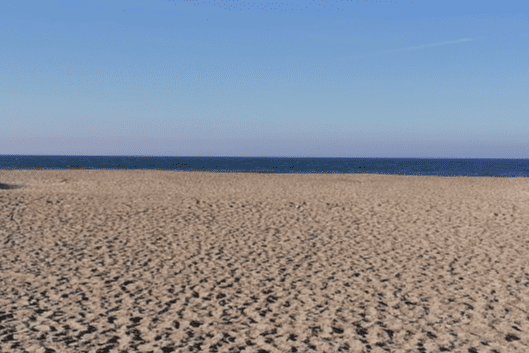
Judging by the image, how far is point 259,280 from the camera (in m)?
7.92

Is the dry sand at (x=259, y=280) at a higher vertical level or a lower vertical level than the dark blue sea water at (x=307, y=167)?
lower

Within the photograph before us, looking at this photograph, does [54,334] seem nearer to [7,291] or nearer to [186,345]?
[186,345]

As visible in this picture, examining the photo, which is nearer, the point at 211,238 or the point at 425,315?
the point at 425,315

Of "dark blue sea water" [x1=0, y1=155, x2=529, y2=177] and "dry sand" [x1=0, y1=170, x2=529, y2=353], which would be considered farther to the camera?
"dark blue sea water" [x1=0, y1=155, x2=529, y2=177]

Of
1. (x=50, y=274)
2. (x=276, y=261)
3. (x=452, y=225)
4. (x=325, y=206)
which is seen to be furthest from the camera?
(x=325, y=206)

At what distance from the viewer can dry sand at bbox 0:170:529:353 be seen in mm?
5574

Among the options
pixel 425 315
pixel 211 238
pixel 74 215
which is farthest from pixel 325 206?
pixel 425 315

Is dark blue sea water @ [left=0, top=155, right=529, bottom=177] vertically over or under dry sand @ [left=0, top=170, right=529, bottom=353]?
over

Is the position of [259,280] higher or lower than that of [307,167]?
lower

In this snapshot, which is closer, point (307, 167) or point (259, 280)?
point (259, 280)

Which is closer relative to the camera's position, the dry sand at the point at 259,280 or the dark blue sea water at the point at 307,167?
the dry sand at the point at 259,280

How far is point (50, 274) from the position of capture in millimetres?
8055

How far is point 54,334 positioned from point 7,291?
229 centimetres

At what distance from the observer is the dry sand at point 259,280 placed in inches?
219
